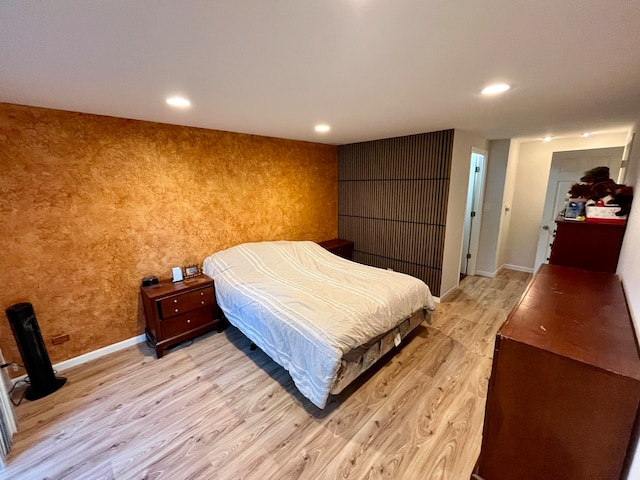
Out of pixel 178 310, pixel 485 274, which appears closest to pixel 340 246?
pixel 178 310

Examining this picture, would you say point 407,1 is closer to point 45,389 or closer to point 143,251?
point 143,251

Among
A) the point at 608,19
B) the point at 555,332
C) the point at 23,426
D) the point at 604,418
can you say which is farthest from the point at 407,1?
the point at 23,426

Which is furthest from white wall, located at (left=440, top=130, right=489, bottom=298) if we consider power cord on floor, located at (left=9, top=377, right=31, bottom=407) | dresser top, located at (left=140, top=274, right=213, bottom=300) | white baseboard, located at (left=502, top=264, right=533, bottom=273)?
power cord on floor, located at (left=9, top=377, right=31, bottom=407)

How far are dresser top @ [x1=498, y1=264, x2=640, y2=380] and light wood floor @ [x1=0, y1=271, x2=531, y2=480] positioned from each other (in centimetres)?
99

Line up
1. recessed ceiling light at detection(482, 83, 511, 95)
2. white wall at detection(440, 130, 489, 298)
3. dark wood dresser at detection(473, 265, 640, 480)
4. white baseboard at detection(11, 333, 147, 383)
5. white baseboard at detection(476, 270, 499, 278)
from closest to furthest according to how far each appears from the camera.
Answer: dark wood dresser at detection(473, 265, 640, 480) → recessed ceiling light at detection(482, 83, 511, 95) → white baseboard at detection(11, 333, 147, 383) → white wall at detection(440, 130, 489, 298) → white baseboard at detection(476, 270, 499, 278)

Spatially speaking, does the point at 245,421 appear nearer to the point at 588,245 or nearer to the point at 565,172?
the point at 588,245

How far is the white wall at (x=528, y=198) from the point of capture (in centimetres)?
430

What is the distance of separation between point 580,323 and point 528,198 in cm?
425

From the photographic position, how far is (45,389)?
2096 mm

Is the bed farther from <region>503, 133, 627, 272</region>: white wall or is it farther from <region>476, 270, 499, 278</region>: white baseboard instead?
<region>503, 133, 627, 272</region>: white wall

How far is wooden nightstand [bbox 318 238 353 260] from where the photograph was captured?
13.5ft

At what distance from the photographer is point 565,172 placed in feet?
11.8

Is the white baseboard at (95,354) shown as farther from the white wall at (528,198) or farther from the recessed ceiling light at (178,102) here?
the white wall at (528,198)

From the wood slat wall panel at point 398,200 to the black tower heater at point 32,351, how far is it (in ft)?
12.2
